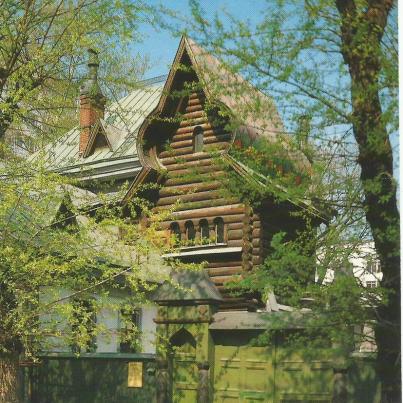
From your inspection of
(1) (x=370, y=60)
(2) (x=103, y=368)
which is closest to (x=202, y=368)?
(2) (x=103, y=368)

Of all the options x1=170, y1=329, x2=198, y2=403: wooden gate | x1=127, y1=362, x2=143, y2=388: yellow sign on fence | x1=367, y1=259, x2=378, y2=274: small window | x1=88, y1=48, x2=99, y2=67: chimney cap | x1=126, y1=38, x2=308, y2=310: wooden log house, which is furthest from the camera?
x1=126, y1=38, x2=308, y2=310: wooden log house

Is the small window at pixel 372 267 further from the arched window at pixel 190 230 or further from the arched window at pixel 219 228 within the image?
the arched window at pixel 190 230

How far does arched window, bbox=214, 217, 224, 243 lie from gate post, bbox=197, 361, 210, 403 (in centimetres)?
605

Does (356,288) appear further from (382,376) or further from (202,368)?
(202,368)

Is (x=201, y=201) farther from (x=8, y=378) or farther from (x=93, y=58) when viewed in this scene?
(x=8, y=378)

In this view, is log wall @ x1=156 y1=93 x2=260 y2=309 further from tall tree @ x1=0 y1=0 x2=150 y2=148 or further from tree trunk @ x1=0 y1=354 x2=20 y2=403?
tree trunk @ x1=0 y1=354 x2=20 y2=403

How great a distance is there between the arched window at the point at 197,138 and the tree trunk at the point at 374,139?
1103cm

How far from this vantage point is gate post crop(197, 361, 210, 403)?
1247cm

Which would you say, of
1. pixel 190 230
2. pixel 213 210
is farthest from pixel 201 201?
pixel 190 230

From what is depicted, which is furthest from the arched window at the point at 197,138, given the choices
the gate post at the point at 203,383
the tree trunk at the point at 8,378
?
the tree trunk at the point at 8,378

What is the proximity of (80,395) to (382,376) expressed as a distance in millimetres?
8226

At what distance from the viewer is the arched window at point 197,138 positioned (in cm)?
1872

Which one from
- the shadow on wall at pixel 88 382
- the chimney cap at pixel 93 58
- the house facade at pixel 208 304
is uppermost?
the chimney cap at pixel 93 58

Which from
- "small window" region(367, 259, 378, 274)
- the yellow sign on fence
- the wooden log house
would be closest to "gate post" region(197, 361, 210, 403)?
the yellow sign on fence
